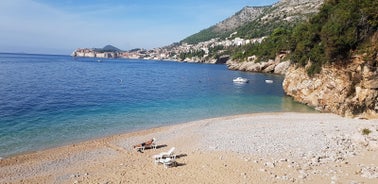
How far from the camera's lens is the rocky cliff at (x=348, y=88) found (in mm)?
27672

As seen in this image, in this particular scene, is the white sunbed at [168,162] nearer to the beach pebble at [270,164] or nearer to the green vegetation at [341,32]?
the beach pebble at [270,164]

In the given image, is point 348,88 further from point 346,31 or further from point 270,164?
point 270,164

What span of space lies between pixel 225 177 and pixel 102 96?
33.1 m

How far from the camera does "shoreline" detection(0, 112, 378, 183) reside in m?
14.8

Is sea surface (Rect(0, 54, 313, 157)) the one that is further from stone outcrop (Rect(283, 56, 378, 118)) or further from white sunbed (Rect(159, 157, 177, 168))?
white sunbed (Rect(159, 157, 177, 168))

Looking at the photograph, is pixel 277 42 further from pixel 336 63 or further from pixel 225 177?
pixel 225 177

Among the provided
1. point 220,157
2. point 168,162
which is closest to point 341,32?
point 220,157

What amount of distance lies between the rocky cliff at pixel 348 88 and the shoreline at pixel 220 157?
185 inches

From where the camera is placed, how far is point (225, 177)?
14.6 m

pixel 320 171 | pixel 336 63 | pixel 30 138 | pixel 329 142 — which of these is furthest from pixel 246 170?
pixel 336 63

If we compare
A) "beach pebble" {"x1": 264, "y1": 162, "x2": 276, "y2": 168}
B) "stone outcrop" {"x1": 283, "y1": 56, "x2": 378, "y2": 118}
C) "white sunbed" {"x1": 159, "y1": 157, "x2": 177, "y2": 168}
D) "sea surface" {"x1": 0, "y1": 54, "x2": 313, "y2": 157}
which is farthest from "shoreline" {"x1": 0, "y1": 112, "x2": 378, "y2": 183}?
"stone outcrop" {"x1": 283, "y1": 56, "x2": 378, "y2": 118}

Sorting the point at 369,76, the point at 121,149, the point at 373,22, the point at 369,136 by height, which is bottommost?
the point at 121,149

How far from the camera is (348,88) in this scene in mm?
30703

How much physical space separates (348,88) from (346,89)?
0.28m
